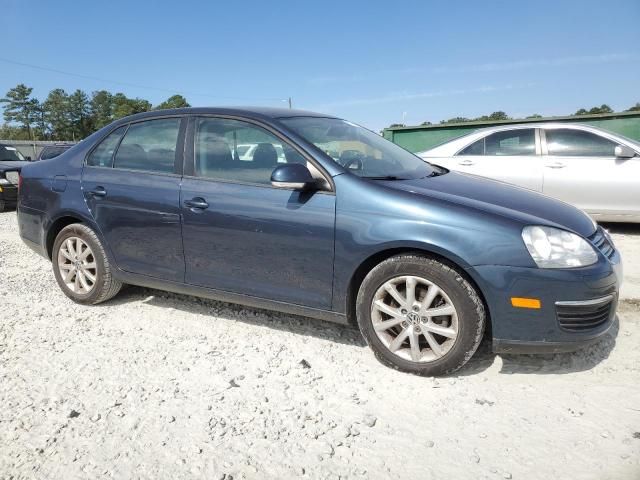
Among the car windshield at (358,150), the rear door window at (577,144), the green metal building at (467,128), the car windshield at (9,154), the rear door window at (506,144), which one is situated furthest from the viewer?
the car windshield at (9,154)

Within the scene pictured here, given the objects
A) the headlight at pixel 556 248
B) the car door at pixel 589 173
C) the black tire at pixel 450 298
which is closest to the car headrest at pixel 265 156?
the black tire at pixel 450 298

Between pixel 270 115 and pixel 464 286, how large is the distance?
5.69 feet

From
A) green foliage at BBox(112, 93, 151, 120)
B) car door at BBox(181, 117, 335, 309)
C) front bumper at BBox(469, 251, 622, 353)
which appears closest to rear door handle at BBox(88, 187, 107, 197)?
car door at BBox(181, 117, 335, 309)

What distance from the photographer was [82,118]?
97.0 m

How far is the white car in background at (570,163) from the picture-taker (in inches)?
247

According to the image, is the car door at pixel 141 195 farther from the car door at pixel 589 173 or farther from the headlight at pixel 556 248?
the car door at pixel 589 173

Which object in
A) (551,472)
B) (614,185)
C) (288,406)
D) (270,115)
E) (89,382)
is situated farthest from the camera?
(614,185)

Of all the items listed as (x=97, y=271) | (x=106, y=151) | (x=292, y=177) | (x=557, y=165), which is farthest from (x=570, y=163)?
(x=97, y=271)

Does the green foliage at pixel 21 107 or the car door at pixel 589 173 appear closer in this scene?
the car door at pixel 589 173

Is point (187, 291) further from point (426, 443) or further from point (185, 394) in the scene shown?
point (426, 443)

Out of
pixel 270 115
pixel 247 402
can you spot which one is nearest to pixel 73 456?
pixel 247 402

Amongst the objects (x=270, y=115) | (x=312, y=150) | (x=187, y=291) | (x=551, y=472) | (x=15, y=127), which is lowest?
(x=551, y=472)

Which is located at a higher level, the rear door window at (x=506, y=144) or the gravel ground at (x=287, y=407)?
the rear door window at (x=506, y=144)

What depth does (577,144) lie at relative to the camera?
6.51 meters
